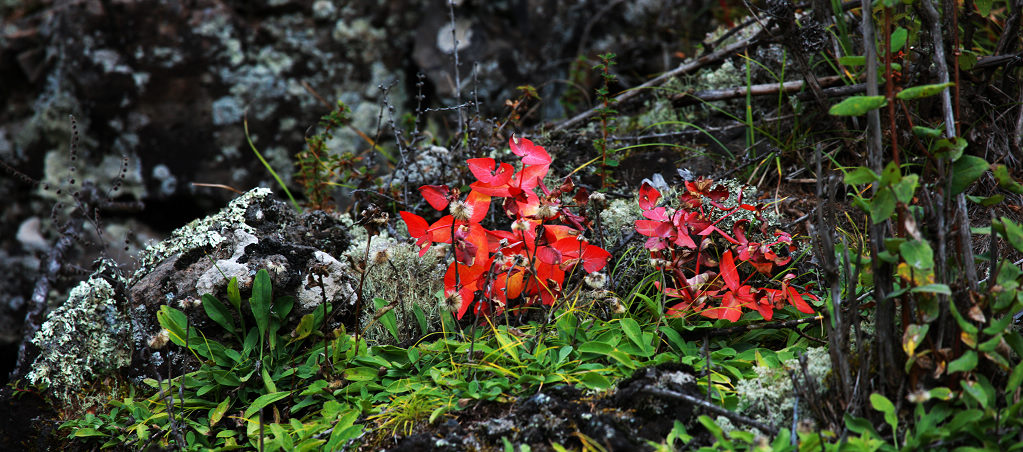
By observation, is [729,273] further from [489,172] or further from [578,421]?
[489,172]

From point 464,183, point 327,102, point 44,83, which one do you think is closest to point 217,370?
point 464,183

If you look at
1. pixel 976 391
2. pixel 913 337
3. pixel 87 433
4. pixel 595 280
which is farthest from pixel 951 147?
pixel 87 433

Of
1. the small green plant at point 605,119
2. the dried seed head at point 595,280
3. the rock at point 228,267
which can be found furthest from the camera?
the small green plant at point 605,119

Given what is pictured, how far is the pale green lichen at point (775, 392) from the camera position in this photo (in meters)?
1.65

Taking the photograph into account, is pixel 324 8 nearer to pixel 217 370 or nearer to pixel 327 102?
pixel 327 102

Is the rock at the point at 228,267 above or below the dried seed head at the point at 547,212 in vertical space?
below

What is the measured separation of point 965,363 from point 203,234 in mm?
2301

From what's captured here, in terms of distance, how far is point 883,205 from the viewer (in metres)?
1.46

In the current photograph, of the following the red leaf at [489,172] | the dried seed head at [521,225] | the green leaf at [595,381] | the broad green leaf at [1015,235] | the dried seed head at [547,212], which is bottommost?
the green leaf at [595,381]

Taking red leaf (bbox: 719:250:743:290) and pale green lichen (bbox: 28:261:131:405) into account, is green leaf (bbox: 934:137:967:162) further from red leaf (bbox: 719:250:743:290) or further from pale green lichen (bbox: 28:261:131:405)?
pale green lichen (bbox: 28:261:131:405)

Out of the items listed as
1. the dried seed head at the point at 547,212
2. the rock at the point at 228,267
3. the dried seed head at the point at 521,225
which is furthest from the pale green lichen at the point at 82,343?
the dried seed head at the point at 547,212

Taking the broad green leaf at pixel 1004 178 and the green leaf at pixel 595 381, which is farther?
the green leaf at pixel 595 381

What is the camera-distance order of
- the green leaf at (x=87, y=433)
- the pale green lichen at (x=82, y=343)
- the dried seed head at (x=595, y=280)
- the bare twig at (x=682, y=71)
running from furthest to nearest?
the bare twig at (x=682, y=71) < the pale green lichen at (x=82, y=343) < the green leaf at (x=87, y=433) < the dried seed head at (x=595, y=280)

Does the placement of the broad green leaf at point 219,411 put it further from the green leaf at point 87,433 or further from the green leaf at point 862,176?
the green leaf at point 862,176
